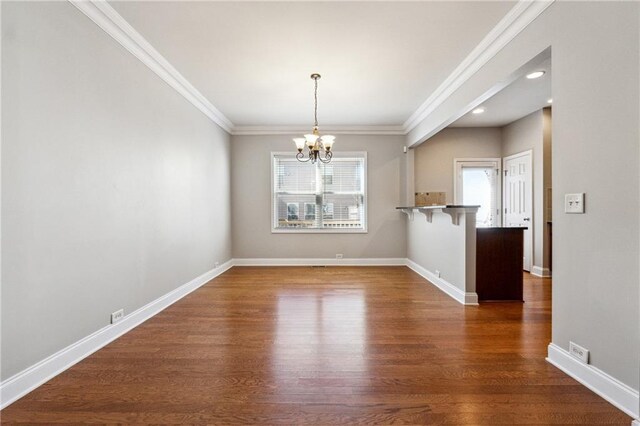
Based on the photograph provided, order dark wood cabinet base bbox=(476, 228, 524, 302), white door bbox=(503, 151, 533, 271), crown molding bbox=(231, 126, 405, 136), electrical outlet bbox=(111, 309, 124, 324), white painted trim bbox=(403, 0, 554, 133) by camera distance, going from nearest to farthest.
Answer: white painted trim bbox=(403, 0, 554, 133) → electrical outlet bbox=(111, 309, 124, 324) → dark wood cabinet base bbox=(476, 228, 524, 302) → white door bbox=(503, 151, 533, 271) → crown molding bbox=(231, 126, 405, 136)

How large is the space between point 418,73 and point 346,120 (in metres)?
2.12

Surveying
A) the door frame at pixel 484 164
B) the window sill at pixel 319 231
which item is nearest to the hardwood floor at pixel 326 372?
the window sill at pixel 319 231

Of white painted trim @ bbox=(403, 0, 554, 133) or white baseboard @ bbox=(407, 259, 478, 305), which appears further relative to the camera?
white baseboard @ bbox=(407, 259, 478, 305)

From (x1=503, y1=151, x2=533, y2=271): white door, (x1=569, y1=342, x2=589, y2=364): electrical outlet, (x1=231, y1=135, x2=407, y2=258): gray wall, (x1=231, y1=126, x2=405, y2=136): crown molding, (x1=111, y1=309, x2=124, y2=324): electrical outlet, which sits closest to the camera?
(x1=569, y1=342, x2=589, y2=364): electrical outlet

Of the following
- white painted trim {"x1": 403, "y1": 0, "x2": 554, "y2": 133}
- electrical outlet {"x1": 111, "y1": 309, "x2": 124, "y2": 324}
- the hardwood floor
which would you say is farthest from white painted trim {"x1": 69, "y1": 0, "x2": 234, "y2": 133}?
white painted trim {"x1": 403, "y1": 0, "x2": 554, "y2": 133}

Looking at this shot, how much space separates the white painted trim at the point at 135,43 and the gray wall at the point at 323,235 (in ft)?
6.12

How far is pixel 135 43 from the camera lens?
2.94 m

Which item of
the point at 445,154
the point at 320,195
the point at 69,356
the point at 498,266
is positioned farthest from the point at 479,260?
the point at 69,356

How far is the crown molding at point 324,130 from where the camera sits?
612cm

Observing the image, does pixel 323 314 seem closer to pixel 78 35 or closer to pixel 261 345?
pixel 261 345

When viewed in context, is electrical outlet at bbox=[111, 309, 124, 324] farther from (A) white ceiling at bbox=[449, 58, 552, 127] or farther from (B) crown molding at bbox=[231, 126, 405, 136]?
(A) white ceiling at bbox=[449, 58, 552, 127]

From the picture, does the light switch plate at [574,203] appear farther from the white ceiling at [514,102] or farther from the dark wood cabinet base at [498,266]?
the white ceiling at [514,102]

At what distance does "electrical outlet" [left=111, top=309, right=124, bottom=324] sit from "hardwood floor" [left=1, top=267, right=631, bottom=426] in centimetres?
17

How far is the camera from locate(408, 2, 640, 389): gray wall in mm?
1676
